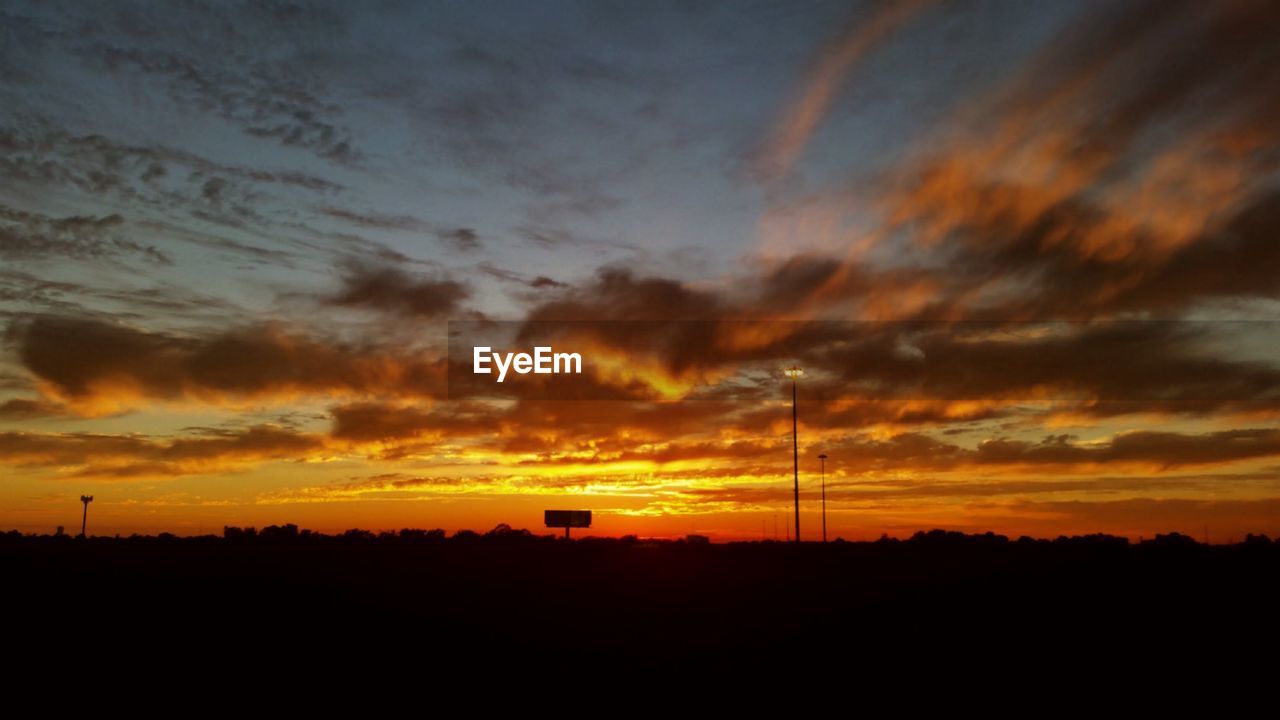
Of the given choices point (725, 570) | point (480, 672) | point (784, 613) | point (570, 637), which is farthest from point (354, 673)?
point (725, 570)

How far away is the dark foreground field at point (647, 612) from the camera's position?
25.4m

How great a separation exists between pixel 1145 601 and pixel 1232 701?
16.2 m

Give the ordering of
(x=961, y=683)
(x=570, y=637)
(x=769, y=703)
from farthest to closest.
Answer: (x=570, y=637) < (x=961, y=683) < (x=769, y=703)

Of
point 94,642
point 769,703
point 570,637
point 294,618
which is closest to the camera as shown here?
point 769,703

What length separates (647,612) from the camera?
113ft

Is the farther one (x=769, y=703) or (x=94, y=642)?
(x=94, y=642)

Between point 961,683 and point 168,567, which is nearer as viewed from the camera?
point 961,683

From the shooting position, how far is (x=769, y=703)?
19.0m

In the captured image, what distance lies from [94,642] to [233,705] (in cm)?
982

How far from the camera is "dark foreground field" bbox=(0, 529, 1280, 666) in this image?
1001 inches

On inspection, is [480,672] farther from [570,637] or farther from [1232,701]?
[1232,701]

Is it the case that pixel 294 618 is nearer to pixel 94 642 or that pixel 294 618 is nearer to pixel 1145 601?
pixel 94 642

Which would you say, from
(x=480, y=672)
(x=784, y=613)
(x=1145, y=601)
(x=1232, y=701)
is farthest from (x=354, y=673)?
(x=1145, y=601)

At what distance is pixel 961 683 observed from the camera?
20.9 m
